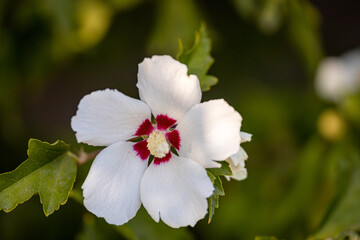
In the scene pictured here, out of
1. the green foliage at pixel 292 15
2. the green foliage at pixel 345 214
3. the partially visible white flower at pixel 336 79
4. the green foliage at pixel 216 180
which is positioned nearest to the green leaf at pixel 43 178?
the green foliage at pixel 216 180

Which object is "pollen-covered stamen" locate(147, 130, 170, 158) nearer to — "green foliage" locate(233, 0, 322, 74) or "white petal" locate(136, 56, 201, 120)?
"white petal" locate(136, 56, 201, 120)

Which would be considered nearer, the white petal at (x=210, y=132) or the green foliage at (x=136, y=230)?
the white petal at (x=210, y=132)

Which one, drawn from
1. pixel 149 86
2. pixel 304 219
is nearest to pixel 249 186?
pixel 304 219

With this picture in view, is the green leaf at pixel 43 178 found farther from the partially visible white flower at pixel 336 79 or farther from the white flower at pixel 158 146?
the partially visible white flower at pixel 336 79

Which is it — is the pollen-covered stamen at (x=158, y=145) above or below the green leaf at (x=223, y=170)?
above

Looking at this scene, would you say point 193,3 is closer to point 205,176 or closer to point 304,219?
point 304,219

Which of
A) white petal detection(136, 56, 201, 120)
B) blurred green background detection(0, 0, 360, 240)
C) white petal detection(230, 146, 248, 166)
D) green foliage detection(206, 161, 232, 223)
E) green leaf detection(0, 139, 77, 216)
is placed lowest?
blurred green background detection(0, 0, 360, 240)

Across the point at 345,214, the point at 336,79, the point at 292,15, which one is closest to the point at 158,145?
the point at 345,214

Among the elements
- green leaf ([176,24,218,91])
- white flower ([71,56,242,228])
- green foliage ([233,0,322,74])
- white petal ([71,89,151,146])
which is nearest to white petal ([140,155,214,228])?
white flower ([71,56,242,228])
